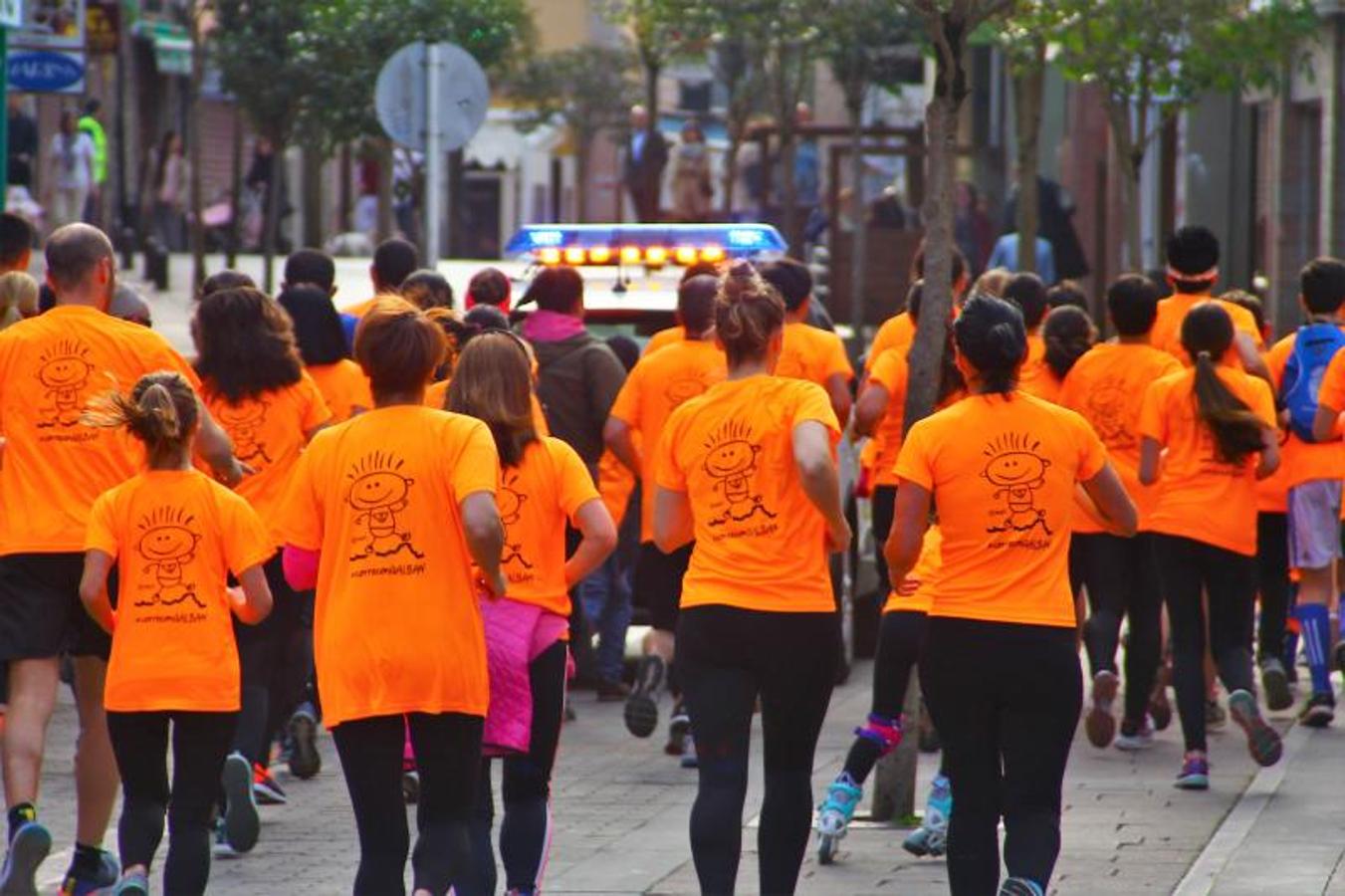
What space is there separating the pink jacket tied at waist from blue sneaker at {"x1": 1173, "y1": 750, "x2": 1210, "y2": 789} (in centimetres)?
346

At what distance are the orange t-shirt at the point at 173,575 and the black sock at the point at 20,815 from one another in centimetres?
65

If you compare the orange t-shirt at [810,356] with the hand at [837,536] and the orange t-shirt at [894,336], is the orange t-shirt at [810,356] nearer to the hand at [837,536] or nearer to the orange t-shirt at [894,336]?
the orange t-shirt at [894,336]

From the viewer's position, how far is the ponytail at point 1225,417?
1038 cm

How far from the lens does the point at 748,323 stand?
7816mm


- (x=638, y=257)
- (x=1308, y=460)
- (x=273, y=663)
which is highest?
(x=638, y=257)

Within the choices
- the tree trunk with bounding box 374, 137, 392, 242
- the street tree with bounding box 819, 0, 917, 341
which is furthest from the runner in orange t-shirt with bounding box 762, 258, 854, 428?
the tree trunk with bounding box 374, 137, 392, 242

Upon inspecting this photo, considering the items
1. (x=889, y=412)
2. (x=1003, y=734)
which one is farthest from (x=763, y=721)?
(x=889, y=412)

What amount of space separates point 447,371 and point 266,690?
1.20 meters

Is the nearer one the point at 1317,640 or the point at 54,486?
the point at 54,486

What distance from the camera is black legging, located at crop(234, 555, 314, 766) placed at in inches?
373

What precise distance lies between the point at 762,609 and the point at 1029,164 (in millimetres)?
17887

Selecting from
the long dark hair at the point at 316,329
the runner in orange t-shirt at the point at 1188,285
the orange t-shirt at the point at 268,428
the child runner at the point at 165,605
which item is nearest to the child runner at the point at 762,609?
the child runner at the point at 165,605

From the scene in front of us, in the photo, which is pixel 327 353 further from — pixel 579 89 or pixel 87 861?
pixel 579 89

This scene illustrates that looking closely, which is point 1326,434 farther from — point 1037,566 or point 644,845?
point 1037,566
